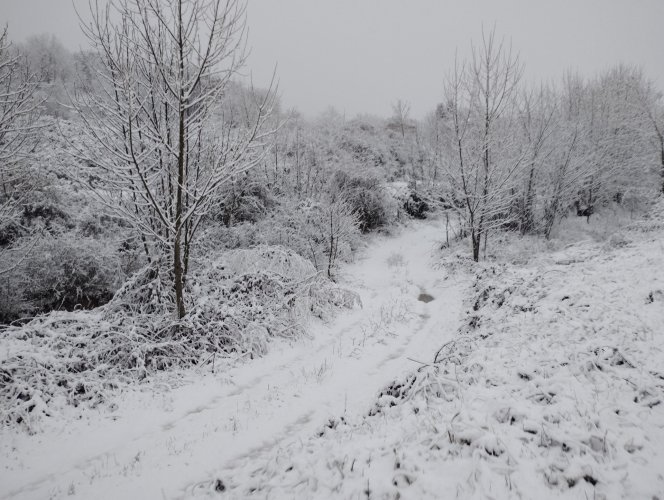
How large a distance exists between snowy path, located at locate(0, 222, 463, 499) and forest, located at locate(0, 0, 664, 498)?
25 centimetres

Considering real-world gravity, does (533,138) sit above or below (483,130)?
above

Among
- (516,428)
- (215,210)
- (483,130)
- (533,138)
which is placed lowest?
(516,428)

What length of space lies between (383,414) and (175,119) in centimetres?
649

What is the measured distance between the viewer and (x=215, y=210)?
15125 mm

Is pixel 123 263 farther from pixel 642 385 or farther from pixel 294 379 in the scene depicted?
pixel 642 385

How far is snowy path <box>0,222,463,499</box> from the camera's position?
368 centimetres

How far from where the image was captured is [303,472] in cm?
342

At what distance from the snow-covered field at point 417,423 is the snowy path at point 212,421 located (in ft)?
0.07

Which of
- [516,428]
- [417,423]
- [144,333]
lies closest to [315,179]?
[144,333]

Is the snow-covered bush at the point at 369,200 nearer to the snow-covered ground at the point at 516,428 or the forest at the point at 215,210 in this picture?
the forest at the point at 215,210

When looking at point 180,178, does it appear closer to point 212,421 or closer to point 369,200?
point 212,421

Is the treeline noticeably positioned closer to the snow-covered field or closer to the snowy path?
the snowy path

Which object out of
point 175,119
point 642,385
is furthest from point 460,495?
point 175,119

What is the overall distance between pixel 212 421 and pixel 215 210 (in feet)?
38.3
